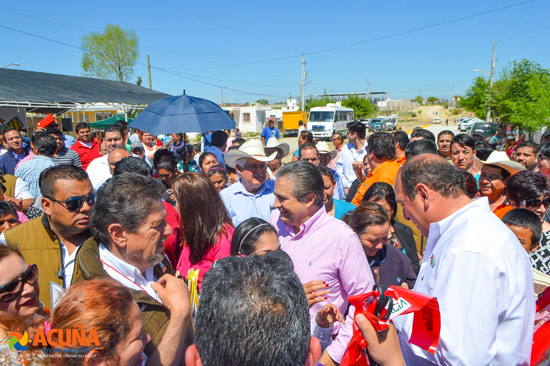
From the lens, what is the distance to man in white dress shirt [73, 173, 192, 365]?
5.63 feet

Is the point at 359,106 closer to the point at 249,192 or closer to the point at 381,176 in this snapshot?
the point at 381,176

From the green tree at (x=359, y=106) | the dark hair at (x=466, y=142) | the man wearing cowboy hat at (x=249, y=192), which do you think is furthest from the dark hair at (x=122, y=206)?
the green tree at (x=359, y=106)

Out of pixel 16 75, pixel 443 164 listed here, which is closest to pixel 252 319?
pixel 443 164

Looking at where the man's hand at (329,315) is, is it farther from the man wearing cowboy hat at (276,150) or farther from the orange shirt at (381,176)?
the man wearing cowboy hat at (276,150)

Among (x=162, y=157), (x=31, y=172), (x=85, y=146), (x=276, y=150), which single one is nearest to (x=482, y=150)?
(x=276, y=150)

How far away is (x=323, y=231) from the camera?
2.34 meters

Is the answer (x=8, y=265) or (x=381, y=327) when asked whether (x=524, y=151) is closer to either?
(x=381, y=327)

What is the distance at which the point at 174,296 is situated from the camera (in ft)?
5.70

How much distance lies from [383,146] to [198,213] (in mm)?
2790

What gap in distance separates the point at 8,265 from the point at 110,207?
0.53 metres

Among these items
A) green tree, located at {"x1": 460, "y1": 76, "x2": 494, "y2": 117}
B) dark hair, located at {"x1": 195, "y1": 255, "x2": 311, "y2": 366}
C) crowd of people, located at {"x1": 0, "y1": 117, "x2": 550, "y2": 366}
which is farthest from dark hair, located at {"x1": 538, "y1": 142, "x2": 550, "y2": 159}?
green tree, located at {"x1": 460, "y1": 76, "x2": 494, "y2": 117}

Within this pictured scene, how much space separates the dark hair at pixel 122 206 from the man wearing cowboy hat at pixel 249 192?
1.75 metres

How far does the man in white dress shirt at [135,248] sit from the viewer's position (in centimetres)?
171

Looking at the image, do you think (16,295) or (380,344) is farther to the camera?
(16,295)
